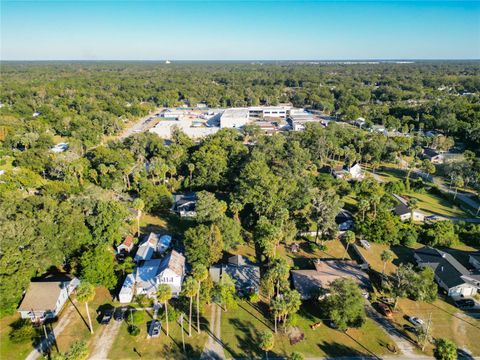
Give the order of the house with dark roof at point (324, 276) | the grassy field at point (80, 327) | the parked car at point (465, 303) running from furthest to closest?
the house with dark roof at point (324, 276) → the parked car at point (465, 303) → the grassy field at point (80, 327)

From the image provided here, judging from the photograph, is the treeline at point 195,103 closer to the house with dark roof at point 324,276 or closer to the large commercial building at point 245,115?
the large commercial building at point 245,115

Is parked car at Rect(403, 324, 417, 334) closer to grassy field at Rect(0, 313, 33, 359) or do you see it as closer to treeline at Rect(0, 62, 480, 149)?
grassy field at Rect(0, 313, 33, 359)

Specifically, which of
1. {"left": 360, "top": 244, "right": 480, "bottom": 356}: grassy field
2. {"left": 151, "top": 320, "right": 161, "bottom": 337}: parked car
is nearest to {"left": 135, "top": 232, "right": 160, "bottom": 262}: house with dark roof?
{"left": 151, "top": 320, "right": 161, "bottom": 337}: parked car

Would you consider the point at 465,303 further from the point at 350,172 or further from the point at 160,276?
the point at 350,172

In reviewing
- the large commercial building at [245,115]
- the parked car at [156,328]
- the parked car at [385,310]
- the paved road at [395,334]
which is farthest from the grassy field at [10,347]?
the large commercial building at [245,115]

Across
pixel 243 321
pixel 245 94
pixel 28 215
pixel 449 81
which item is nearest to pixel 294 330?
pixel 243 321

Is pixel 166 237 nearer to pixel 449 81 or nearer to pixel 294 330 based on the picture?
pixel 294 330
